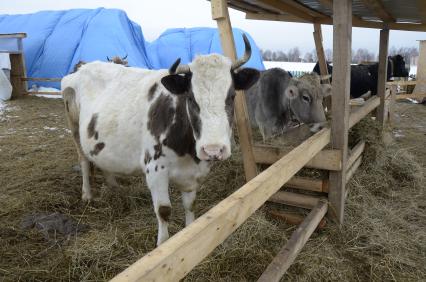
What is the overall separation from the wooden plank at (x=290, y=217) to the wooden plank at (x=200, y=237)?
181 cm

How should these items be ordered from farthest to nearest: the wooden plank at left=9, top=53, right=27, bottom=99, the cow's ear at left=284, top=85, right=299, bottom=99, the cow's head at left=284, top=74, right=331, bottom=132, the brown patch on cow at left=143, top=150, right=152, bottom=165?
the wooden plank at left=9, top=53, right=27, bottom=99 < the cow's ear at left=284, top=85, right=299, bottom=99 < the cow's head at left=284, top=74, right=331, bottom=132 < the brown patch on cow at left=143, top=150, right=152, bottom=165

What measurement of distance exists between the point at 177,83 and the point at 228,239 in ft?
4.97

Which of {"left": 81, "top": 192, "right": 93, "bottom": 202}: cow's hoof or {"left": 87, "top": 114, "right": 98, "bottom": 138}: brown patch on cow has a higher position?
{"left": 87, "top": 114, "right": 98, "bottom": 138}: brown patch on cow

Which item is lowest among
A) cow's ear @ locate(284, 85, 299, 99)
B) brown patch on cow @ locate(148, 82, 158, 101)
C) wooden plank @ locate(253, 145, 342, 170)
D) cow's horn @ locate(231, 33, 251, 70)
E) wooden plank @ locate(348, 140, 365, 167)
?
wooden plank @ locate(348, 140, 365, 167)

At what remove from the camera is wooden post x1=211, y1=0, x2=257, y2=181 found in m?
3.02

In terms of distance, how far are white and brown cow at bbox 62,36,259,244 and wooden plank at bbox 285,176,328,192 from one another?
1.21 metres

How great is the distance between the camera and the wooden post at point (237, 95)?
3.02 m

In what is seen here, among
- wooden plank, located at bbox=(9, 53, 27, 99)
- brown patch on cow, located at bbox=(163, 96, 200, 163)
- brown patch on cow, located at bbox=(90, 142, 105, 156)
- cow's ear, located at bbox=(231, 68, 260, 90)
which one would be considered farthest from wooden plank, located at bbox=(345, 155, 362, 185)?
wooden plank, located at bbox=(9, 53, 27, 99)

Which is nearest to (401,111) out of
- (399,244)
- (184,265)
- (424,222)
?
(424,222)

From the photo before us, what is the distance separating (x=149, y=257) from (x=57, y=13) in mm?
21507

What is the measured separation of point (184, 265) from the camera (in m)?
1.36

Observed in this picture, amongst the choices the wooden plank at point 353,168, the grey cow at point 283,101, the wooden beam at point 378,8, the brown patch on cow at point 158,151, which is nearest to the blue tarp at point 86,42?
the grey cow at point 283,101

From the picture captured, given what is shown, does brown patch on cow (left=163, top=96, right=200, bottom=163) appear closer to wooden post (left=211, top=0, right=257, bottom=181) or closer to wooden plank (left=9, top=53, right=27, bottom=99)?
wooden post (left=211, top=0, right=257, bottom=181)

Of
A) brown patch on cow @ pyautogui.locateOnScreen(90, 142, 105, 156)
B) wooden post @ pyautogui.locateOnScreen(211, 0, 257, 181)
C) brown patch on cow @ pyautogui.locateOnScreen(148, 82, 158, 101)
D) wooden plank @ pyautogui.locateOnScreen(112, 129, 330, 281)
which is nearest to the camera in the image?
wooden plank @ pyautogui.locateOnScreen(112, 129, 330, 281)
